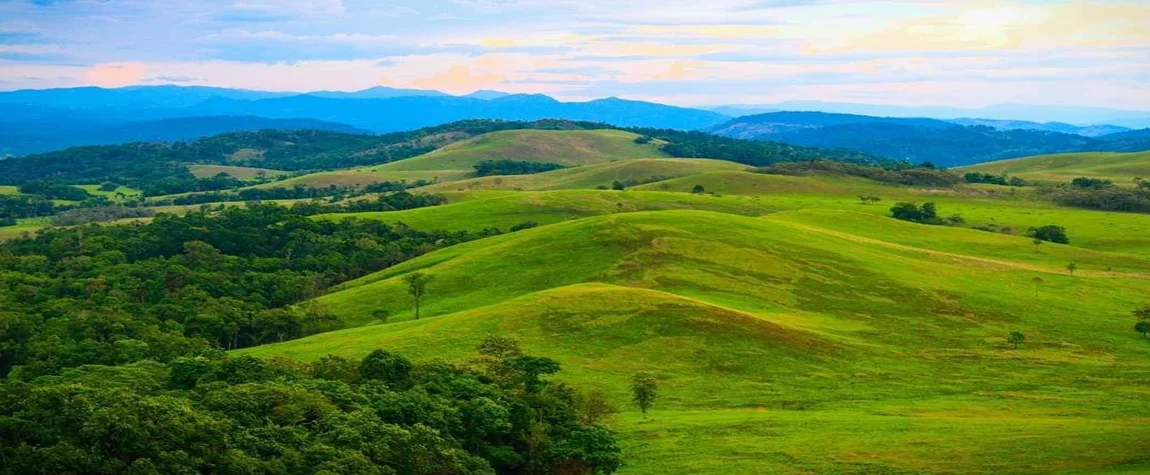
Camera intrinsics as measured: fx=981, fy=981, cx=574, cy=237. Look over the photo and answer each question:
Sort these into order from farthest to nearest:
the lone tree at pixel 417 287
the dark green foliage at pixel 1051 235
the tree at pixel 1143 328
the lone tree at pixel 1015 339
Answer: the dark green foliage at pixel 1051 235 < the lone tree at pixel 417 287 < the tree at pixel 1143 328 < the lone tree at pixel 1015 339

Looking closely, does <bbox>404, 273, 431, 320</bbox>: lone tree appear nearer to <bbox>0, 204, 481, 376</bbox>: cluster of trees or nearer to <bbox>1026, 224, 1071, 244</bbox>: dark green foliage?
<bbox>0, 204, 481, 376</bbox>: cluster of trees

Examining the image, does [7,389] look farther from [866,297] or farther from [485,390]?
[866,297]

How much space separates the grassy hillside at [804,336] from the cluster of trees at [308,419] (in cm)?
646

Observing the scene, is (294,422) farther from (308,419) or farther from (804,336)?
(804,336)

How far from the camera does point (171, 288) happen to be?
152625mm

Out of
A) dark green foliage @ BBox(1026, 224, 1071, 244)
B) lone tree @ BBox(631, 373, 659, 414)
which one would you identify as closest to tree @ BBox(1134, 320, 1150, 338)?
lone tree @ BBox(631, 373, 659, 414)

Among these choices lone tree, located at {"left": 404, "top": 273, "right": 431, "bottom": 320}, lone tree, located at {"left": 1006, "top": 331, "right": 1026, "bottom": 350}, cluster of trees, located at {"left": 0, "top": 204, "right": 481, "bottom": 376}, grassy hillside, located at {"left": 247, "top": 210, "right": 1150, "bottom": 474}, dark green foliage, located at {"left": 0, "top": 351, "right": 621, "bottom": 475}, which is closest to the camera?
dark green foliage, located at {"left": 0, "top": 351, "right": 621, "bottom": 475}

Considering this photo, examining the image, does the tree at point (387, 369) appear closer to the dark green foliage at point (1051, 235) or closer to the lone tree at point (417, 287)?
the lone tree at point (417, 287)

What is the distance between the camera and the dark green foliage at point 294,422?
46.2 m

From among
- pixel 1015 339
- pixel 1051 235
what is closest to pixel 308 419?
pixel 1015 339

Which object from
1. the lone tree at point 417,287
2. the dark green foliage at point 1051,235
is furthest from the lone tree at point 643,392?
the dark green foliage at point 1051,235

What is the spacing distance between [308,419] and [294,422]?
1409 millimetres

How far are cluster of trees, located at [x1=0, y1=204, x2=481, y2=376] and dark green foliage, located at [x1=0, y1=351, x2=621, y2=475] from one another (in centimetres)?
2165

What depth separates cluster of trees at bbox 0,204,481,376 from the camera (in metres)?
99.7
